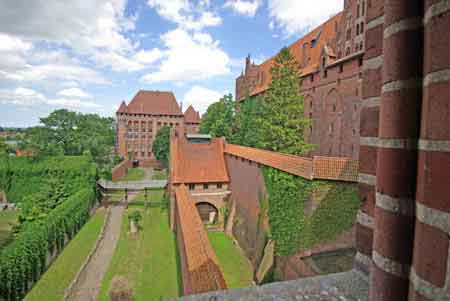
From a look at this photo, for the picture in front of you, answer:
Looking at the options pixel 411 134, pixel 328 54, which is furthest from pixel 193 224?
pixel 328 54

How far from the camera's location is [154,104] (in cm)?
5250

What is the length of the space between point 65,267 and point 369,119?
16.7 meters

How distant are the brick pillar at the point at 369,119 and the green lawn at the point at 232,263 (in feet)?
41.0

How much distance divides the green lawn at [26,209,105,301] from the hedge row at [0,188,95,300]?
40 cm

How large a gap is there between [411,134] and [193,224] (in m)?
11.0

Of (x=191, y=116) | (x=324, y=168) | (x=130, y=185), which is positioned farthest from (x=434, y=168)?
(x=191, y=116)

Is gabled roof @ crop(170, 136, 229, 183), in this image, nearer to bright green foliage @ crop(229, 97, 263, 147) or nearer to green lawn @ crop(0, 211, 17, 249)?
bright green foliage @ crop(229, 97, 263, 147)

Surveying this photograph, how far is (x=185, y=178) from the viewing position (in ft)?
70.1

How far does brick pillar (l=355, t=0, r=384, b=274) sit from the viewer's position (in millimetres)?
1656

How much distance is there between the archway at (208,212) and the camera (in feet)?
71.2

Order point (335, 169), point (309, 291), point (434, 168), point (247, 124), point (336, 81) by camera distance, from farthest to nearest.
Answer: point (247, 124) < point (336, 81) < point (335, 169) < point (309, 291) < point (434, 168)

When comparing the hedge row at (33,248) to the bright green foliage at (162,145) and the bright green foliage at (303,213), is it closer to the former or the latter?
the bright green foliage at (303,213)

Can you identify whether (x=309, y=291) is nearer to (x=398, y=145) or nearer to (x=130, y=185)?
(x=398, y=145)

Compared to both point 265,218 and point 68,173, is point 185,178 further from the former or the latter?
point 68,173
